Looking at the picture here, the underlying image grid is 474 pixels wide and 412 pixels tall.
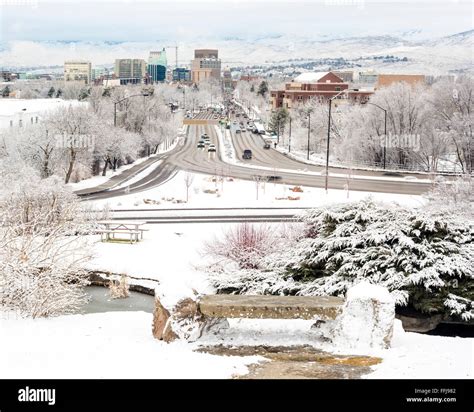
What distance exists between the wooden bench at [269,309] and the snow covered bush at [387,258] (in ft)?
18.2

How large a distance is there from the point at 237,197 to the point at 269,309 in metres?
34.5

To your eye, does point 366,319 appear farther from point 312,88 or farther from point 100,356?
point 312,88

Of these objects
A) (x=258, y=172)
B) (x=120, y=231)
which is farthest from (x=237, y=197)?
(x=120, y=231)

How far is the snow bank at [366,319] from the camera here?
435 inches

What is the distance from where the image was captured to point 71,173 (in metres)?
55.3

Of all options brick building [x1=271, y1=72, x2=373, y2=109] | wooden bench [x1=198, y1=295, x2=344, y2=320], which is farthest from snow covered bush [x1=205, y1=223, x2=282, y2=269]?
brick building [x1=271, y1=72, x2=373, y2=109]

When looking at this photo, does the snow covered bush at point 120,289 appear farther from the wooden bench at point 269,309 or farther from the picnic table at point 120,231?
the wooden bench at point 269,309

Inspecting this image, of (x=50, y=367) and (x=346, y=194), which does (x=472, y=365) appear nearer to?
(x=50, y=367)

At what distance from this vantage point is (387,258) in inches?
698

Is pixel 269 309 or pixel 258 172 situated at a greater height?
pixel 269 309

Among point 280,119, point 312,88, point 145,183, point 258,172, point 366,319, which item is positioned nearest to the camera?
point 366,319
